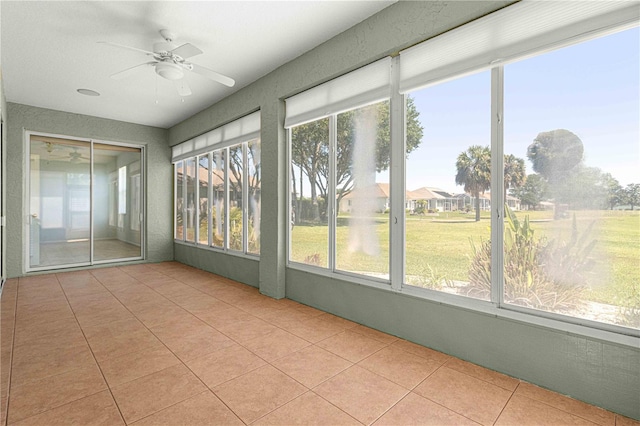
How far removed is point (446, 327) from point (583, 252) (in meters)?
1.13

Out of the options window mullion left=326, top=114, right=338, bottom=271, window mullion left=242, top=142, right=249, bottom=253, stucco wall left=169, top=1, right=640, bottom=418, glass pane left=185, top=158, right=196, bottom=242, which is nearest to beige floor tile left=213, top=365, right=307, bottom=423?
stucco wall left=169, top=1, right=640, bottom=418

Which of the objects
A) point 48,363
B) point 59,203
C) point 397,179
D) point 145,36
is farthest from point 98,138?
point 397,179

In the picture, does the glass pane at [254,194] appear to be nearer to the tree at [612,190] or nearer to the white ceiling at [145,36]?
the white ceiling at [145,36]

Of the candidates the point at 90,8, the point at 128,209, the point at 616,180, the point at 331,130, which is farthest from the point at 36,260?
the point at 616,180

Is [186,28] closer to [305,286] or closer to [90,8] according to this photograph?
[90,8]

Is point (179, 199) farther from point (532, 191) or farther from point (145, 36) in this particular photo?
point (532, 191)

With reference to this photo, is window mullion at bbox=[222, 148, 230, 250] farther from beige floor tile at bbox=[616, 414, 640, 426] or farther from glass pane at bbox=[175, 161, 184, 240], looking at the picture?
beige floor tile at bbox=[616, 414, 640, 426]

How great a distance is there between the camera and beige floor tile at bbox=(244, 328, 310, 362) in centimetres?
269

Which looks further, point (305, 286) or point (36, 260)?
point (36, 260)

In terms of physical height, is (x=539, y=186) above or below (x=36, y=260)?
above

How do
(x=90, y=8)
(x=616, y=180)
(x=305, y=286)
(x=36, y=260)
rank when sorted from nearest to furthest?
(x=616, y=180)
(x=90, y=8)
(x=305, y=286)
(x=36, y=260)

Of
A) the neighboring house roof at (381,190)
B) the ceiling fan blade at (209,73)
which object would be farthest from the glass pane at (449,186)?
the ceiling fan blade at (209,73)

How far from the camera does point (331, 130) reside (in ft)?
12.3

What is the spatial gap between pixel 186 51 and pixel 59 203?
5166 millimetres
